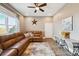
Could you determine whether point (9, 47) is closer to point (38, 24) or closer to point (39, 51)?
point (39, 51)

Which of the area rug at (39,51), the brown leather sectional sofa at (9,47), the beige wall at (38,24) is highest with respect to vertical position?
the beige wall at (38,24)

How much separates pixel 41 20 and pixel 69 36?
5157 millimetres

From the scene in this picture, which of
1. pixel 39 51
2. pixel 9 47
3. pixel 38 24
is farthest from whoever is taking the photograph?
pixel 38 24

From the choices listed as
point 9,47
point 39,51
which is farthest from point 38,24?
point 9,47

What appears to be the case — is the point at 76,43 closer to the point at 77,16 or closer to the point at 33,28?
the point at 77,16

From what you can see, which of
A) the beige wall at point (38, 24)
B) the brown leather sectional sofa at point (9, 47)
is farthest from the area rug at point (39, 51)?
the beige wall at point (38, 24)

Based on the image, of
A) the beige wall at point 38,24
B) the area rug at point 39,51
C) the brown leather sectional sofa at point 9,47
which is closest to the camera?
the brown leather sectional sofa at point 9,47

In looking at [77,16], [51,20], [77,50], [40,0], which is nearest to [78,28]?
[77,16]

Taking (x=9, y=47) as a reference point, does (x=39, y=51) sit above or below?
below

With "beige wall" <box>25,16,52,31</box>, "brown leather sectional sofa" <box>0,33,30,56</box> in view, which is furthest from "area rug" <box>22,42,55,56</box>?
"beige wall" <box>25,16,52,31</box>

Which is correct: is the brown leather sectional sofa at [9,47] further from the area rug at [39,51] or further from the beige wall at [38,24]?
the beige wall at [38,24]

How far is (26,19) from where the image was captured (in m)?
9.11

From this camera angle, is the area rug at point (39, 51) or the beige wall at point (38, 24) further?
the beige wall at point (38, 24)

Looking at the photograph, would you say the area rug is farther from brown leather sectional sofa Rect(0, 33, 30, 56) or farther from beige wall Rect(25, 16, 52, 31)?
beige wall Rect(25, 16, 52, 31)
